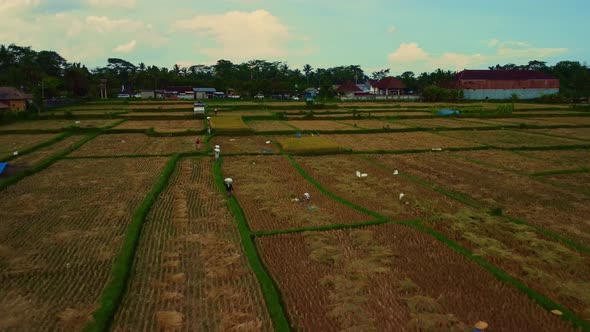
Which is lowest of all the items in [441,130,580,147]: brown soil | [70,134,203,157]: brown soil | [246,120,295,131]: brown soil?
[70,134,203,157]: brown soil

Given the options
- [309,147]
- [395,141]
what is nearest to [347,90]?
[395,141]

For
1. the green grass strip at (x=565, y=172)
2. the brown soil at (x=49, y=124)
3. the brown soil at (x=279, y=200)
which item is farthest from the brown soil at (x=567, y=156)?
the brown soil at (x=49, y=124)

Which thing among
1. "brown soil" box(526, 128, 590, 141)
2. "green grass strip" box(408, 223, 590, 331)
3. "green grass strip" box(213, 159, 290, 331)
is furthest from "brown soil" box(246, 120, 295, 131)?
"green grass strip" box(408, 223, 590, 331)

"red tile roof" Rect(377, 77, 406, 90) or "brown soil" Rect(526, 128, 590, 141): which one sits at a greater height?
"red tile roof" Rect(377, 77, 406, 90)

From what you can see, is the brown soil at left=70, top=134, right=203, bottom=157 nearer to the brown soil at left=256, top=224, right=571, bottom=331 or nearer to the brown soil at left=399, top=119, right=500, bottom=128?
the brown soil at left=256, top=224, right=571, bottom=331

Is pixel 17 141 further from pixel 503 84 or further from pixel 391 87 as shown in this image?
pixel 503 84

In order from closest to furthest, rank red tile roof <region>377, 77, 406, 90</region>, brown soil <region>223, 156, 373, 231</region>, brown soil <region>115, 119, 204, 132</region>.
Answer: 1. brown soil <region>223, 156, 373, 231</region>
2. brown soil <region>115, 119, 204, 132</region>
3. red tile roof <region>377, 77, 406, 90</region>

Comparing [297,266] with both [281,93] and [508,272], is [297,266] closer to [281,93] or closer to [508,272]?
[508,272]

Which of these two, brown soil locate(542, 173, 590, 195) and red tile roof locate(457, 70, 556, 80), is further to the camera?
red tile roof locate(457, 70, 556, 80)
